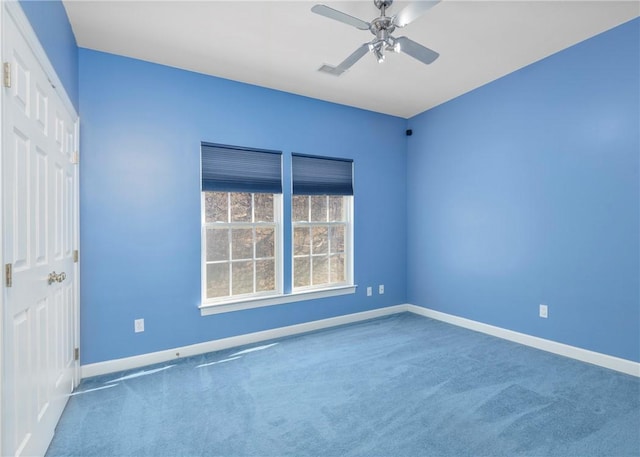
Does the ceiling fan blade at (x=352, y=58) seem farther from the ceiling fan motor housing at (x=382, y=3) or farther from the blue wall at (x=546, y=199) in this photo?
the blue wall at (x=546, y=199)

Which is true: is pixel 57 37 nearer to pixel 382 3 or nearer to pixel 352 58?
pixel 352 58

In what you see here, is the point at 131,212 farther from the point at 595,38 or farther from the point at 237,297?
the point at 595,38

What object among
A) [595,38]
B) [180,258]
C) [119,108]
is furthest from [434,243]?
[119,108]

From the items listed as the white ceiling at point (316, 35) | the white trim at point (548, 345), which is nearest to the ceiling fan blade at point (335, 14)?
the white ceiling at point (316, 35)

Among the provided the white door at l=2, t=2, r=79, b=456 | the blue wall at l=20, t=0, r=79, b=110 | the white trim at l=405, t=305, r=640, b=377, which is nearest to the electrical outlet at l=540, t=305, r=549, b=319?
the white trim at l=405, t=305, r=640, b=377

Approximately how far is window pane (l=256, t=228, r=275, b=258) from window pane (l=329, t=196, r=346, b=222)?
0.84m

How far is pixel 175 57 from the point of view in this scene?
299cm

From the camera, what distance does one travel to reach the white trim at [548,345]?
2727 mm

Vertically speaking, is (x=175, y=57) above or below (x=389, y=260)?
above

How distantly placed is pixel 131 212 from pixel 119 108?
2.99ft

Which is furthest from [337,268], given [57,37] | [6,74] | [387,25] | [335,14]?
[6,74]

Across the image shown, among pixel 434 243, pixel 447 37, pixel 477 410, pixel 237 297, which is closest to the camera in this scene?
pixel 477 410

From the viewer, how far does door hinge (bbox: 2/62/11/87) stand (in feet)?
4.26

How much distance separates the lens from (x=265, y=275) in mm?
3748
